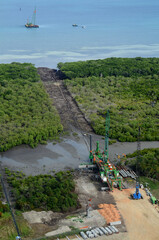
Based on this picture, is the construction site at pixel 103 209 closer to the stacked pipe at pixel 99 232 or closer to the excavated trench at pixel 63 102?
the stacked pipe at pixel 99 232

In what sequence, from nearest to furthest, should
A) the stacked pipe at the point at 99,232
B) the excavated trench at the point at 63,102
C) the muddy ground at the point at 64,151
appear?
the stacked pipe at the point at 99,232 → the muddy ground at the point at 64,151 → the excavated trench at the point at 63,102

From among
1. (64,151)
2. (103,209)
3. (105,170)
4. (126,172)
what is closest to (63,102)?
(64,151)

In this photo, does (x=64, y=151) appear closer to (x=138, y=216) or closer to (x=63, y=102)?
(x=138, y=216)

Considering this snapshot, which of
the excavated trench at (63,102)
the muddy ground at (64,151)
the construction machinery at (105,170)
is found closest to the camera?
the construction machinery at (105,170)

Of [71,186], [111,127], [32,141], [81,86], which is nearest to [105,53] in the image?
[81,86]

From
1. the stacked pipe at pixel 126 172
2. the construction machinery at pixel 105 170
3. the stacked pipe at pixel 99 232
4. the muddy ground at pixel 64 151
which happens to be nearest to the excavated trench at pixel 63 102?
the muddy ground at pixel 64 151

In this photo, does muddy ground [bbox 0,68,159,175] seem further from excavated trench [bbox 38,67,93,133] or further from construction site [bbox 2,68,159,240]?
construction site [bbox 2,68,159,240]

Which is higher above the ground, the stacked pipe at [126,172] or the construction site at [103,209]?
the stacked pipe at [126,172]

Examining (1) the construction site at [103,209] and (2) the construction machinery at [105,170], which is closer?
(1) the construction site at [103,209]

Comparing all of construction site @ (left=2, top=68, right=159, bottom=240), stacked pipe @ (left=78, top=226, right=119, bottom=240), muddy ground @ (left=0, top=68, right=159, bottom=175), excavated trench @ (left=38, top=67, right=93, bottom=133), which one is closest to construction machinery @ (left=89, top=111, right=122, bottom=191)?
construction site @ (left=2, top=68, right=159, bottom=240)

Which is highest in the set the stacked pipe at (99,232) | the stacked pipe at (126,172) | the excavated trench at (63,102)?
the excavated trench at (63,102)
